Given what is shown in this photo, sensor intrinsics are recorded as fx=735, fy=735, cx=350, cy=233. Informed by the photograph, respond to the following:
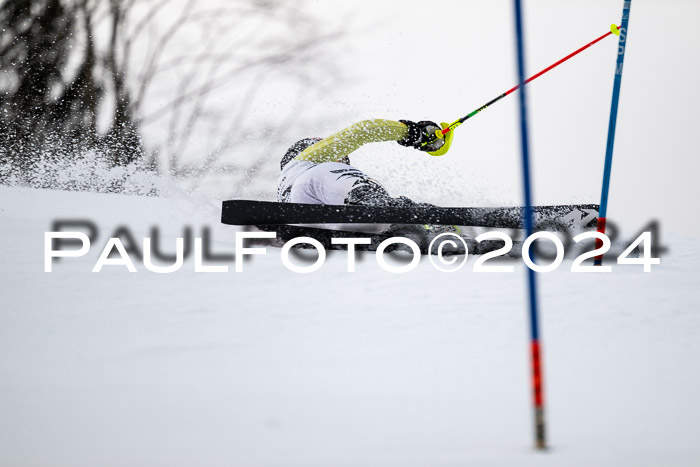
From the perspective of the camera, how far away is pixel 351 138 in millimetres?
3291

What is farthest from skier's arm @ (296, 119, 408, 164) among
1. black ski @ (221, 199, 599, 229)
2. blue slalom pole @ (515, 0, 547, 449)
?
blue slalom pole @ (515, 0, 547, 449)

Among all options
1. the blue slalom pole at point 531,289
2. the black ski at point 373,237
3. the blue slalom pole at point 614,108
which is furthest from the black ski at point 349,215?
the blue slalom pole at point 531,289

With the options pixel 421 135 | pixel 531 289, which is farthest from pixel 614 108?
pixel 531 289

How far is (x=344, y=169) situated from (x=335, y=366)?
168 cm

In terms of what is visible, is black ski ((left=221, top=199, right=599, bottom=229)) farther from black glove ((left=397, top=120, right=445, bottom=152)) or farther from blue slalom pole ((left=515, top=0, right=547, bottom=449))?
blue slalom pole ((left=515, top=0, right=547, bottom=449))

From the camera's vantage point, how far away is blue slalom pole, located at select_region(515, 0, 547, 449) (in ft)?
4.27

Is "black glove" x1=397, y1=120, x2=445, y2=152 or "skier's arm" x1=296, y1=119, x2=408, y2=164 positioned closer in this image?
"skier's arm" x1=296, y1=119, x2=408, y2=164

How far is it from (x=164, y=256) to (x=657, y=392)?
1.84 meters

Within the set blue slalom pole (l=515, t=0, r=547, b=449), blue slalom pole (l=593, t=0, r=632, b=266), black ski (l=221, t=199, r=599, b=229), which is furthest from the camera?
black ski (l=221, t=199, r=599, b=229)

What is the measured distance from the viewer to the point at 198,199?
164 inches

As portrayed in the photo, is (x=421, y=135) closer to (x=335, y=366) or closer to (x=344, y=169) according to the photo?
(x=344, y=169)

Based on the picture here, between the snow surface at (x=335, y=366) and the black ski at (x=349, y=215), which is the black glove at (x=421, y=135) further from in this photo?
the snow surface at (x=335, y=366)

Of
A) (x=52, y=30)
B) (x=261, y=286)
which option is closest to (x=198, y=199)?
(x=261, y=286)

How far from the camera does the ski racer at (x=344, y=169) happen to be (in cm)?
321
